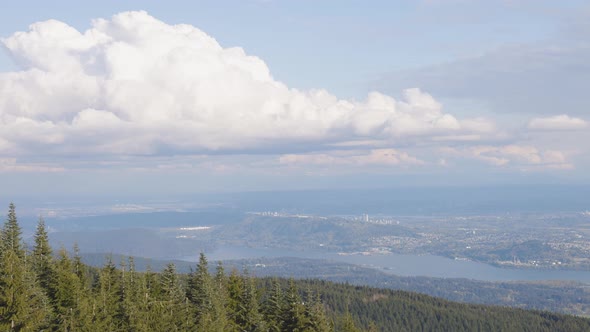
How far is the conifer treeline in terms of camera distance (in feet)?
111

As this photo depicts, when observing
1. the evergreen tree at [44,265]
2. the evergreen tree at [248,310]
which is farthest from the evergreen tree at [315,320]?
the evergreen tree at [44,265]

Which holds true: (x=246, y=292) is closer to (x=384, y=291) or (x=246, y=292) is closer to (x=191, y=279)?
(x=191, y=279)

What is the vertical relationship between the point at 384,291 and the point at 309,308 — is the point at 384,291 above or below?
below

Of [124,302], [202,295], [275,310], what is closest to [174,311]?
[124,302]

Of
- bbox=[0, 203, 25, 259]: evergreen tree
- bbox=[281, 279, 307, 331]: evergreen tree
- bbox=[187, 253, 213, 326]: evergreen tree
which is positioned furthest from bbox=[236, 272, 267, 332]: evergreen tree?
bbox=[0, 203, 25, 259]: evergreen tree

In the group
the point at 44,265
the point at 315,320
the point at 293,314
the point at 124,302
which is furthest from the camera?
the point at 44,265

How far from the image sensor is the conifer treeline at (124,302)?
3394 centimetres

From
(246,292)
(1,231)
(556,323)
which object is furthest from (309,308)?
(556,323)

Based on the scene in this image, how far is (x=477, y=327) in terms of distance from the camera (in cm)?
16412

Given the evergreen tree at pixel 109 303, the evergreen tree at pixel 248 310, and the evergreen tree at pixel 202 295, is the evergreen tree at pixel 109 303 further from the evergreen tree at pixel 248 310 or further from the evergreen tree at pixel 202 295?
the evergreen tree at pixel 248 310

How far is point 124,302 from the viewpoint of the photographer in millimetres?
48469

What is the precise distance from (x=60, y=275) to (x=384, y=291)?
147m

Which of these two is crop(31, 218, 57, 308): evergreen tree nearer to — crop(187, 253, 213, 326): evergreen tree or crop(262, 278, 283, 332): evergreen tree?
crop(187, 253, 213, 326): evergreen tree

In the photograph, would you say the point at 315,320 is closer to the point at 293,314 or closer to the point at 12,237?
the point at 293,314
